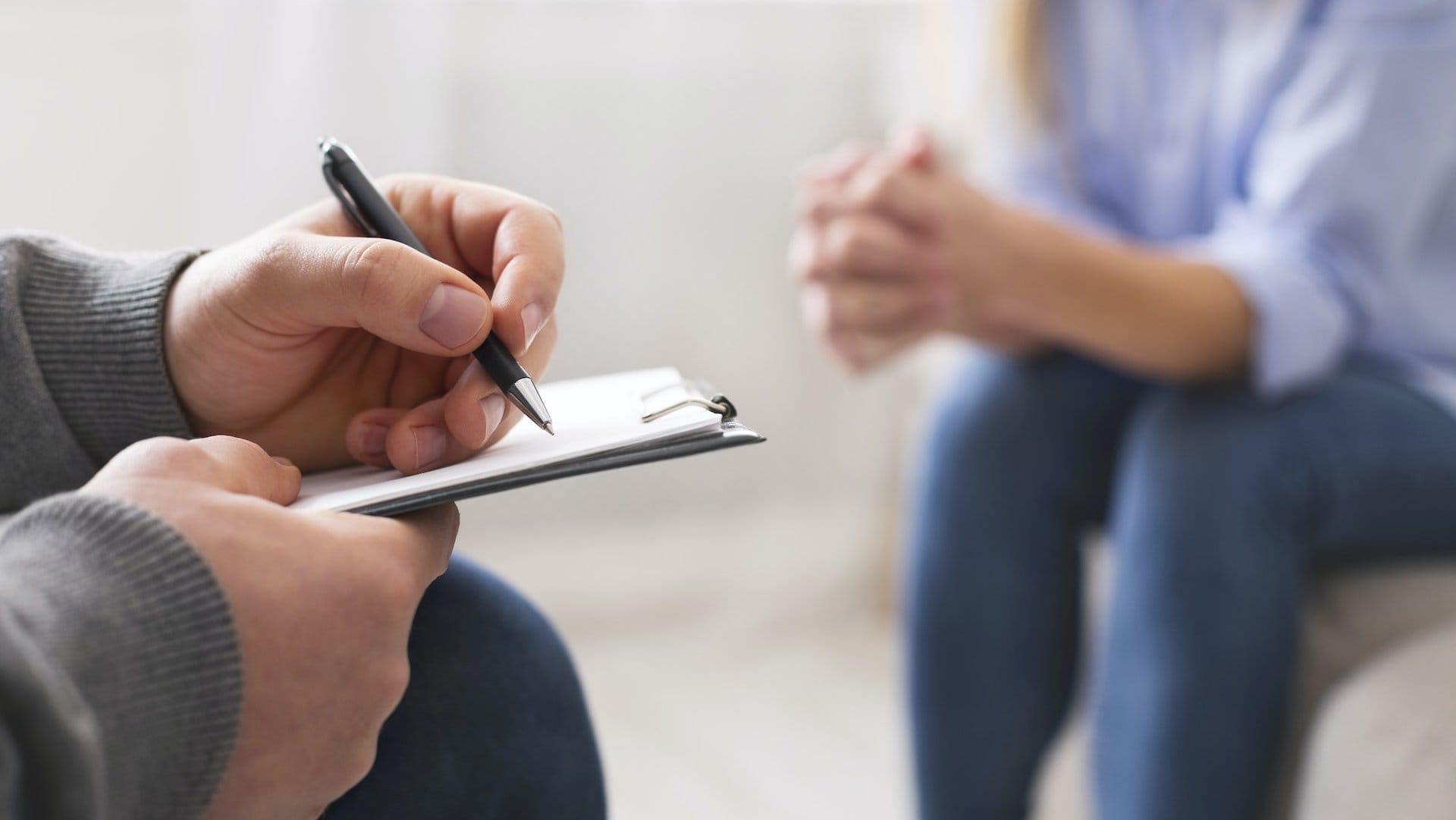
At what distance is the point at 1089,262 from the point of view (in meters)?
0.83

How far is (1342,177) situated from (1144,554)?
12.1 inches

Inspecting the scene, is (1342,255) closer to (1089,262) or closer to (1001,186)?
(1089,262)

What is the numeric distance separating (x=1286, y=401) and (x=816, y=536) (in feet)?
3.15

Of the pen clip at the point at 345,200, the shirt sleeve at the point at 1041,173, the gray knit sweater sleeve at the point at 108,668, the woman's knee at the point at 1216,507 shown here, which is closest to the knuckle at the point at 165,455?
the gray knit sweater sleeve at the point at 108,668

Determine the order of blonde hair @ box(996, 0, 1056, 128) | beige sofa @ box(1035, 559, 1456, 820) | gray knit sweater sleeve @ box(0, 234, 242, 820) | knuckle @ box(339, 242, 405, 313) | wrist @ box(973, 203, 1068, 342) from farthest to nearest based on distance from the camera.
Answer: blonde hair @ box(996, 0, 1056, 128), wrist @ box(973, 203, 1068, 342), beige sofa @ box(1035, 559, 1456, 820), knuckle @ box(339, 242, 405, 313), gray knit sweater sleeve @ box(0, 234, 242, 820)

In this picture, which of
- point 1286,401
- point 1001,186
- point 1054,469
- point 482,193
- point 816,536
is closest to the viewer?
point 482,193

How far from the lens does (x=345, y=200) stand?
46 cm

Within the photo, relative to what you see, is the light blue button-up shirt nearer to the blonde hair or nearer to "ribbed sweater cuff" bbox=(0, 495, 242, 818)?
the blonde hair

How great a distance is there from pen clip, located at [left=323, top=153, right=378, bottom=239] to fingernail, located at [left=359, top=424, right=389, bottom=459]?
0.25ft

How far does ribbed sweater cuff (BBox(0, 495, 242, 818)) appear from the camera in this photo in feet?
0.92

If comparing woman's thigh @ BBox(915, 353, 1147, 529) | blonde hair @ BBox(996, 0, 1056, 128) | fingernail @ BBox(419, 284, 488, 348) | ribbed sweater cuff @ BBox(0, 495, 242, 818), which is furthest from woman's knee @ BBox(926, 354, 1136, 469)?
ribbed sweater cuff @ BBox(0, 495, 242, 818)

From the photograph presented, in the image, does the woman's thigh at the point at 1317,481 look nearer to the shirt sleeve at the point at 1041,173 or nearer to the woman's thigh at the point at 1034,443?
the woman's thigh at the point at 1034,443

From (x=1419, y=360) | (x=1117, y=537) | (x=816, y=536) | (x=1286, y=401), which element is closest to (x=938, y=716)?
(x=1117, y=537)

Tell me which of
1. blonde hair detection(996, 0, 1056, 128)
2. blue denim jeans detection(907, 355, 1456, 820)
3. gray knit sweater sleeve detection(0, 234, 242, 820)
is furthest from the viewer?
blonde hair detection(996, 0, 1056, 128)
